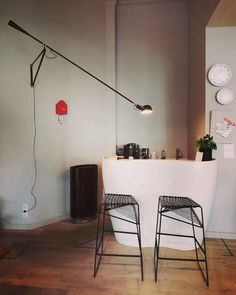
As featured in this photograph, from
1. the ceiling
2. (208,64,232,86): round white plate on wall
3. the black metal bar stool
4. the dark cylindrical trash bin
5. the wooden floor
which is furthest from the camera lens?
the dark cylindrical trash bin

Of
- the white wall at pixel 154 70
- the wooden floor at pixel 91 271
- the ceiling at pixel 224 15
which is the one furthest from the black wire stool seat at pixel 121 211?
the ceiling at pixel 224 15

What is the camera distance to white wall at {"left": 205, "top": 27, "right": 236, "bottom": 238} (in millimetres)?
2635

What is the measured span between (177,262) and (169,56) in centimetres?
297

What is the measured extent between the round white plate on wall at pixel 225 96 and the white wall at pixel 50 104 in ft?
5.46

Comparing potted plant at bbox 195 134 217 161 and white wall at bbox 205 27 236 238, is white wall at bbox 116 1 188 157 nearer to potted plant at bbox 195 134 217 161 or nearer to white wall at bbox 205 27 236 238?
white wall at bbox 205 27 236 238

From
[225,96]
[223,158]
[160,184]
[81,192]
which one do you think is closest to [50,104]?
[81,192]

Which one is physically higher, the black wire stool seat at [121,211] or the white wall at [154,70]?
the white wall at [154,70]

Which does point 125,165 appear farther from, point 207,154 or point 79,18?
point 79,18

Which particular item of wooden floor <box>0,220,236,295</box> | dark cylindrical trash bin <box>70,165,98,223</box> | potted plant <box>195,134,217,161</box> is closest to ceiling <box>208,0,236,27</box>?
potted plant <box>195,134,217,161</box>

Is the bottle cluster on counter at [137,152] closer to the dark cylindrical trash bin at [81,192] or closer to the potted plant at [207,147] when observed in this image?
the dark cylindrical trash bin at [81,192]

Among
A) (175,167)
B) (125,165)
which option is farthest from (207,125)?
(125,165)

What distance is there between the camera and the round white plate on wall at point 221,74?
262cm

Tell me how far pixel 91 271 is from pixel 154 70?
3.00 m

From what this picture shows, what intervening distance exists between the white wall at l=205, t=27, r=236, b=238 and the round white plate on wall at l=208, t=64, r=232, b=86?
53 mm
